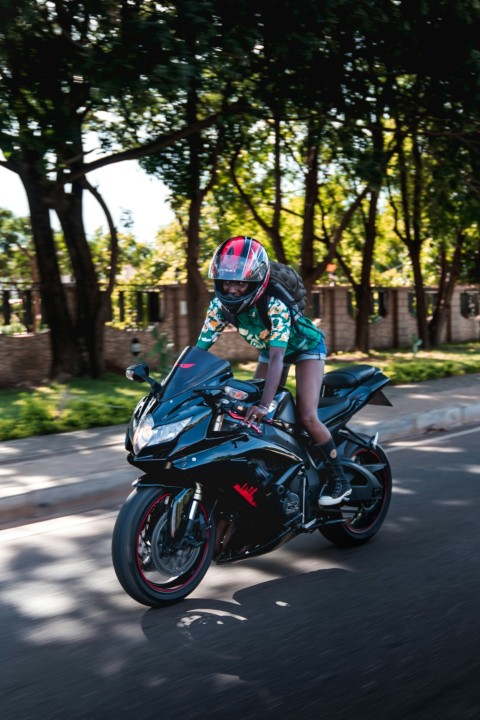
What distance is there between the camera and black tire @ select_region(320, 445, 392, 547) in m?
5.55

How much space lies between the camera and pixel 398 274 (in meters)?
48.6

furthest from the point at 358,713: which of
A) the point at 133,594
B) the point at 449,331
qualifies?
the point at 449,331

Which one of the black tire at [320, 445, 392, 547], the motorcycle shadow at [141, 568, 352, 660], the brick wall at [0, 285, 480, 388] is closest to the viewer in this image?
the motorcycle shadow at [141, 568, 352, 660]

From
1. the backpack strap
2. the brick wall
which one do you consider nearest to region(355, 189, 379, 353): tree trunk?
the brick wall

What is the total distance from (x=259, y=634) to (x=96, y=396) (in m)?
8.78

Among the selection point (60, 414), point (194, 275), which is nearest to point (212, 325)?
point (60, 414)

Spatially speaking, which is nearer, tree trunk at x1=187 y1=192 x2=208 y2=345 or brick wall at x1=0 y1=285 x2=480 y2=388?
brick wall at x1=0 y1=285 x2=480 y2=388

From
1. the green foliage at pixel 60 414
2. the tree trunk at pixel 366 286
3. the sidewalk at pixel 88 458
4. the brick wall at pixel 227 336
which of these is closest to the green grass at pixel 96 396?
the green foliage at pixel 60 414

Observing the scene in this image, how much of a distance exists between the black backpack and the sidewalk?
266 centimetres

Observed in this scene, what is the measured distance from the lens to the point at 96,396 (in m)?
12.7

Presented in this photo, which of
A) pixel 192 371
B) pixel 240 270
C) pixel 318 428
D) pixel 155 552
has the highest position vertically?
pixel 240 270

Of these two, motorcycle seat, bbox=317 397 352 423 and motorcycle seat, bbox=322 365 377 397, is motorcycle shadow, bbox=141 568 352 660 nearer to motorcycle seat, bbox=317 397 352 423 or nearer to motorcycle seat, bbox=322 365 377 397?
motorcycle seat, bbox=317 397 352 423

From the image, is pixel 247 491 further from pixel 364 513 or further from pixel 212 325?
pixel 364 513

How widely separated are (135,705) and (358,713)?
2.77 feet
